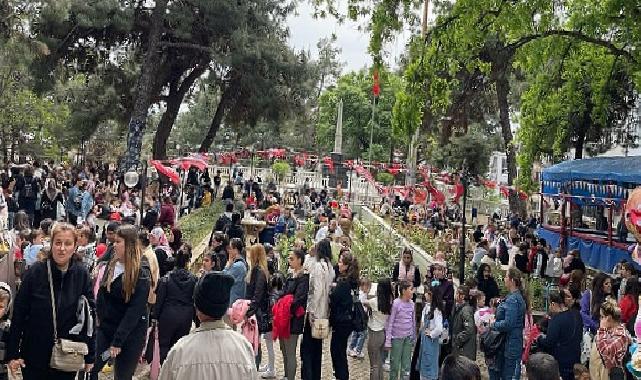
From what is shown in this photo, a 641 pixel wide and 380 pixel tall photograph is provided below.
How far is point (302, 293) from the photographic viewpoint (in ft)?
25.4

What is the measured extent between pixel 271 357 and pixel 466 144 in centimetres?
2941

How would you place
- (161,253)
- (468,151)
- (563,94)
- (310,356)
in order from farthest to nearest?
(468,151) < (563,94) < (161,253) < (310,356)

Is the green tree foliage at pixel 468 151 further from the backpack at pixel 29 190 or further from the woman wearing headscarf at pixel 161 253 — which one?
Answer: the woman wearing headscarf at pixel 161 253

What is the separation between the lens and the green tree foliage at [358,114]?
58.2 metres

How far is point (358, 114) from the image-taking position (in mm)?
59469

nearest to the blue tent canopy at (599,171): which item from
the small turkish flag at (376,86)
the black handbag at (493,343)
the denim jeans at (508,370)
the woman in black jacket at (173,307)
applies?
the small turkish flag at (376,86)

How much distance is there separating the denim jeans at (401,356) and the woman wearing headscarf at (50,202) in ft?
36.0

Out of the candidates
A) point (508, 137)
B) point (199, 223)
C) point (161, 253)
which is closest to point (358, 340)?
point (161, 253)

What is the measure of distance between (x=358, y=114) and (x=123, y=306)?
5431 cm

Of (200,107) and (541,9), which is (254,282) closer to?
(541,9)

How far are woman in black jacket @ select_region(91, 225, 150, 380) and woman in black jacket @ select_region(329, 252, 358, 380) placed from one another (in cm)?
242

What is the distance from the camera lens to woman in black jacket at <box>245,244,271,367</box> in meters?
7.77

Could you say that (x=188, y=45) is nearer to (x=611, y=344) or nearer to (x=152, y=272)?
(x=152, y=272)

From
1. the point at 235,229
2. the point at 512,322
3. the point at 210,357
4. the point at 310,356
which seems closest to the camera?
the point at 210,357
